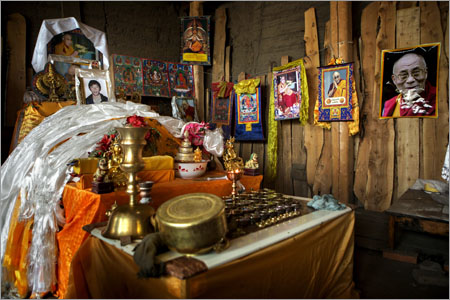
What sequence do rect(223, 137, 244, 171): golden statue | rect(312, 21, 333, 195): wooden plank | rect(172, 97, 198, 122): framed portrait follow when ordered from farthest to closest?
rect(172, 97, 198, 122): framed portrait
rect(312, 21, 333, 195): wooden plank
rect(223, 137, 244, 171): golden statue

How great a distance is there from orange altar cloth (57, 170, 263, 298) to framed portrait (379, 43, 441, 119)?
2.88 metres

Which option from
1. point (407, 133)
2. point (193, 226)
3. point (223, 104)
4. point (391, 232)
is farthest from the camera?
point (223, 104)

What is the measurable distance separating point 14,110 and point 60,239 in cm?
314

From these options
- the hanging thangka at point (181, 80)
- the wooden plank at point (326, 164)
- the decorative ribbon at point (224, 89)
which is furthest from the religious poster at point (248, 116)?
the hanging thangka at point (181, 80)

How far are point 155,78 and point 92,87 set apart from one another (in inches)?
Result: 69.6

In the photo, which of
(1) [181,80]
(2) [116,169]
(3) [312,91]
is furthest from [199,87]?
(2) [116,169]

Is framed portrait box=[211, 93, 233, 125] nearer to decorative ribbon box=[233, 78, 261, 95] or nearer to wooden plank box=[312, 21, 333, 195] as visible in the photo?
decorative ribbon box=[233, 78, 261, 95]

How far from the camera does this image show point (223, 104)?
A: 5.91 metres

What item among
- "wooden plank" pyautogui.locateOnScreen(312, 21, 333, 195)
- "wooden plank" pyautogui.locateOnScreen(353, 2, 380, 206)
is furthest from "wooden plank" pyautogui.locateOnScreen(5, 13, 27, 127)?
"wooden plank" pyautogui.locateOnScreen(353, 2, 380, 206)

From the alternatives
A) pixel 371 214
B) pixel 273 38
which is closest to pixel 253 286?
pixel 371 214

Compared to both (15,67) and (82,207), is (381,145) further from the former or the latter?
(15,67)

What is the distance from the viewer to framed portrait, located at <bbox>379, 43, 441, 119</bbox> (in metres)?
3.58

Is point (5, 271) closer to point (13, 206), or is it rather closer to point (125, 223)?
point (13, 206)

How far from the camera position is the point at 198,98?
6.40 meters
